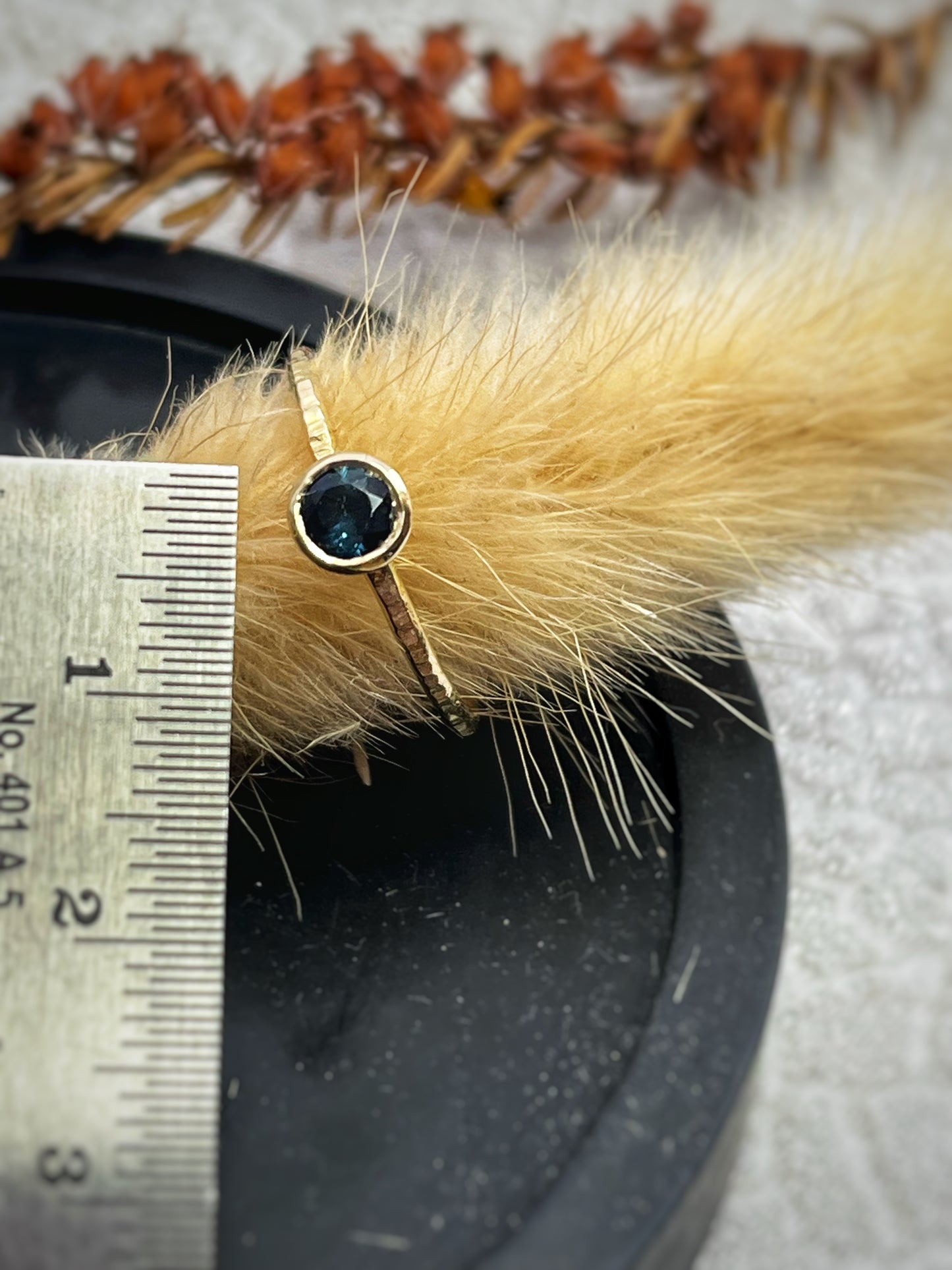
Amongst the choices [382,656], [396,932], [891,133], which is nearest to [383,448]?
[382,656]

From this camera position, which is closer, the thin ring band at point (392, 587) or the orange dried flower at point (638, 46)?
the thin ring band at point (392, 587)

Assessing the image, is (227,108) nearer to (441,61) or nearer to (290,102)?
(290,102)

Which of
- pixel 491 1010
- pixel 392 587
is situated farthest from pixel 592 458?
pixel 491 1010

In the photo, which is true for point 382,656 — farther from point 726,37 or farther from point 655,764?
point 726,37

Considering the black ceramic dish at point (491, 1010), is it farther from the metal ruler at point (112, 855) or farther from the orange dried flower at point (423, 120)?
the orange dried flower at point (423, 120)

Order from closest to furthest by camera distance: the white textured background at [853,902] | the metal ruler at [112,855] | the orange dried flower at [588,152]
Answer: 1. the metal ruler at [112,855]
2. the white textured background at [853,902]
3. the orange dried flower at [588,152]

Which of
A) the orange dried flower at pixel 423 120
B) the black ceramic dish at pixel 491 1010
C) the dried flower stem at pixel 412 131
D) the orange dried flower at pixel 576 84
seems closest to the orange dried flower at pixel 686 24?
the dried flower stem at pixel 412 131
